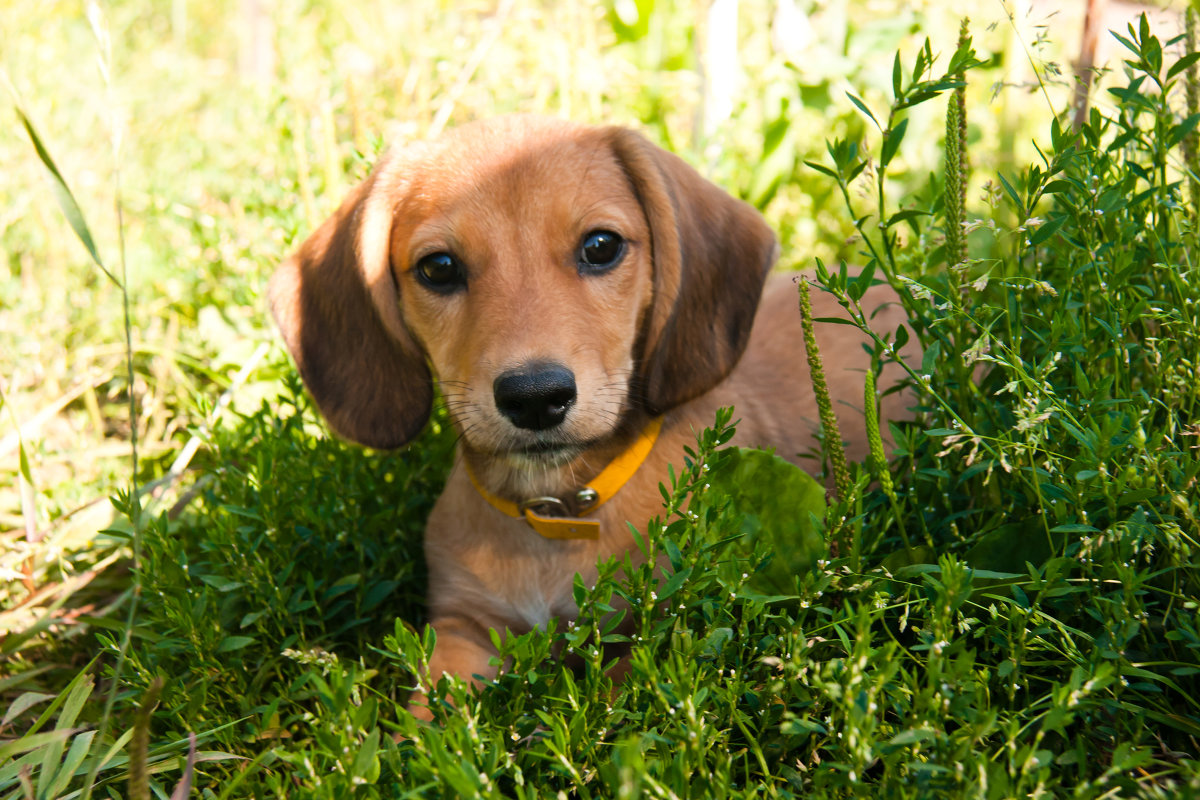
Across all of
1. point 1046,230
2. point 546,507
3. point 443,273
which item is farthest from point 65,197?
point 1046,230

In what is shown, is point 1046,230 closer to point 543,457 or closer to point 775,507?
point 775,507

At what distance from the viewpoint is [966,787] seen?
52.9 inches

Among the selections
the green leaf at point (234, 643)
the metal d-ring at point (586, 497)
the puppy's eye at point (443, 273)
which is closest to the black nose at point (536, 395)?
the metal d-ring at point (586, 497)

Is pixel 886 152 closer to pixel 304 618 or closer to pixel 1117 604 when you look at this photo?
pixel 1117 604

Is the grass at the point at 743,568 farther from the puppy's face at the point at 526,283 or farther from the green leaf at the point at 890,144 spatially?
the puppy's face at the point at 526,283

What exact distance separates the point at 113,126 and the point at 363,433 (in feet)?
3.26

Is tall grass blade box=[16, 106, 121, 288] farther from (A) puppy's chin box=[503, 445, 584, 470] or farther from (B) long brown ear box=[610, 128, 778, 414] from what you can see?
(B) long brown ear box=[610, 128, 778, 414]

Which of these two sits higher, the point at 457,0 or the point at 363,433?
the point at 457,0

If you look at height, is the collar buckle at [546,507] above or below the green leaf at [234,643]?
above

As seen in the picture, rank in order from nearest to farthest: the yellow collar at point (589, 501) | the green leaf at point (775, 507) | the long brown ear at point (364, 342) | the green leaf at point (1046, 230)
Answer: the green leaf at point (1046, 230) → the green leaf at point (775, 507) → the yellow collar at point (589, 501) → the long brown ear at point (364, 342)

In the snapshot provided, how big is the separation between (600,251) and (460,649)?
1.04 m

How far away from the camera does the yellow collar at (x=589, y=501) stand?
2361 mm

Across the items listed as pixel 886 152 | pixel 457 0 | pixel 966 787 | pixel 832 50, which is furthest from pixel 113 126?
pixel 457 0

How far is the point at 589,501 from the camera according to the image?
2398 mm
